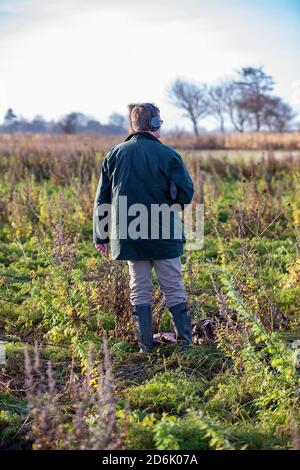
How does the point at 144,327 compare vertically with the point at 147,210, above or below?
below

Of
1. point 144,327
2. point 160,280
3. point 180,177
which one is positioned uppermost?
point 180,177

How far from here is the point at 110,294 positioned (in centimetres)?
509

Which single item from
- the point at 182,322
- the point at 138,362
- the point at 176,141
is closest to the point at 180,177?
the point at 182,322

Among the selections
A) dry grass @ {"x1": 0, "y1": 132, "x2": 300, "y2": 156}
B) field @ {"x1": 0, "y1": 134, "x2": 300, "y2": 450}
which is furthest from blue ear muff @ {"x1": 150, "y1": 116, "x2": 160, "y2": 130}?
dry grass @ {"x1": 0, "y1": 132, "x2": 300, "y2": 156}

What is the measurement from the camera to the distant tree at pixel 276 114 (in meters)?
67.0

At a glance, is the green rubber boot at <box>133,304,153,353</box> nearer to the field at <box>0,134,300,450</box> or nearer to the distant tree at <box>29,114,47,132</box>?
the field at <box>0,134,300,450</box>

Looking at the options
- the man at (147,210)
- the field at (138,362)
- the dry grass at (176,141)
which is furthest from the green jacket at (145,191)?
the dry grass at (176,141)

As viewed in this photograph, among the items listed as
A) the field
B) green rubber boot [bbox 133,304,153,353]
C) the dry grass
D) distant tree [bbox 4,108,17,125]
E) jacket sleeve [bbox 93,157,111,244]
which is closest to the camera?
the field

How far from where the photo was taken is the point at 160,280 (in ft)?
15.2

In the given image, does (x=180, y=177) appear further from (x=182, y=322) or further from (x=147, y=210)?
(x=182, y=322)

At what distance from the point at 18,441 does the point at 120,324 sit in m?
1.70

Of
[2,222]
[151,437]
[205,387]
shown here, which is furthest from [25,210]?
[151,437]

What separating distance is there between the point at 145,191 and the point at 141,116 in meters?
0.54

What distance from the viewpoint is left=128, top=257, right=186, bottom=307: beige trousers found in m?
4.57
